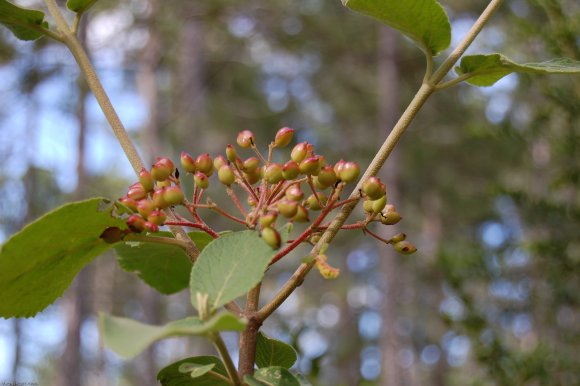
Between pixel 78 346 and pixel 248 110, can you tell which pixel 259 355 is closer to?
pixel 78 346

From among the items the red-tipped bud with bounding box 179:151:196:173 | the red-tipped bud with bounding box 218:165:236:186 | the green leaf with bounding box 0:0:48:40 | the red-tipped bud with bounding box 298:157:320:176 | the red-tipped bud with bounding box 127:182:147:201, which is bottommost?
the red-tipped bud with bounding box 298:157:320:176

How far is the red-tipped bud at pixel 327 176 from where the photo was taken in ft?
3.10

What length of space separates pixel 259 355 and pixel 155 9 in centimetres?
1416

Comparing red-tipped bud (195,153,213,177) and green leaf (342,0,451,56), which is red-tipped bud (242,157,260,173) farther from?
green leaf (342,0,451,56)

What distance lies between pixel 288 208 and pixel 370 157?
588 inches

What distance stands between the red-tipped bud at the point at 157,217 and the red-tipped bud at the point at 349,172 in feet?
0.83

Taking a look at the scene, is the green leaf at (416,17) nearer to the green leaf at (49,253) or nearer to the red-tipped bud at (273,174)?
the red-tipped bud at (273,174)

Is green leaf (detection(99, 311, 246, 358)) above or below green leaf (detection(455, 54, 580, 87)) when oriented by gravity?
above

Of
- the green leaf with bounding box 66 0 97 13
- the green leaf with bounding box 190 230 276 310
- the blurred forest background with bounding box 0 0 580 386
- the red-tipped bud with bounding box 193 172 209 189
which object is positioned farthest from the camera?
the blurred forest background with bounding box 0 0 580 386

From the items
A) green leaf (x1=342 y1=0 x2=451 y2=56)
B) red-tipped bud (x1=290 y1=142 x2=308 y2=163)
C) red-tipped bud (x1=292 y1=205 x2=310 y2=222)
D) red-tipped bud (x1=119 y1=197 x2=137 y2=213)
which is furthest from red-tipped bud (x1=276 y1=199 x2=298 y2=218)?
green leaf (x1=342 y1=0 x2=451 y2=56)

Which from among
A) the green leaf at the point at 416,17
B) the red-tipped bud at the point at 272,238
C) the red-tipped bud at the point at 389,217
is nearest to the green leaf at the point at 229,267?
the red-tipped bud at the point at 272,238

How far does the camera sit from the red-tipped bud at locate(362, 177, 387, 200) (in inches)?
35.0

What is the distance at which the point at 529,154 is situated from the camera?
15.6 meters

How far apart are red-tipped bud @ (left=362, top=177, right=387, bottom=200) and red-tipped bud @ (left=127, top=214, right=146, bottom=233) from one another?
0.98 feet
